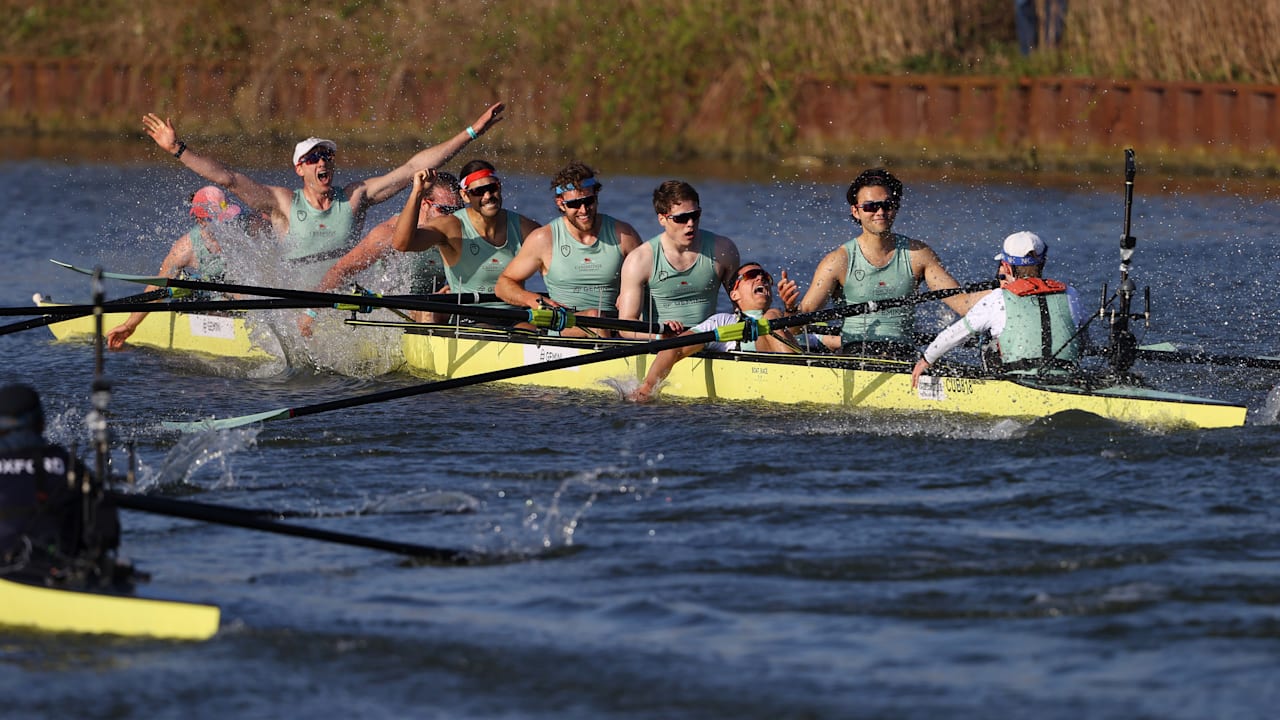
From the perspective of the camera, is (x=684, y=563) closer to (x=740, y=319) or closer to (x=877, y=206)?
(x=740, y=319)

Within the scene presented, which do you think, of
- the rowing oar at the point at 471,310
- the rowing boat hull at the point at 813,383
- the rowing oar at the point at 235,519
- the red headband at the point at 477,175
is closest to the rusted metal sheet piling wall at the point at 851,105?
the red headband at the point at 477,175

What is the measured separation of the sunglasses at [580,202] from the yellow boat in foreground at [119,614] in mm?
5141

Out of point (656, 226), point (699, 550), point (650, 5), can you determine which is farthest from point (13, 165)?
point (699, 550)

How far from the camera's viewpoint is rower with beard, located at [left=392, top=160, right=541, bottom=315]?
11961 mm

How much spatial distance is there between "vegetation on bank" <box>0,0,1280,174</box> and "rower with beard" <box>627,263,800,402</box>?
45.9 feet

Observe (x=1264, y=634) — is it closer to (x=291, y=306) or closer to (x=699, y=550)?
(x=699, y=550)

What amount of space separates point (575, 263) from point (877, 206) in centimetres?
215

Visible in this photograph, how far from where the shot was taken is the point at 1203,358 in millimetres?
9914

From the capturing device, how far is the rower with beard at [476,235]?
12.0 metres

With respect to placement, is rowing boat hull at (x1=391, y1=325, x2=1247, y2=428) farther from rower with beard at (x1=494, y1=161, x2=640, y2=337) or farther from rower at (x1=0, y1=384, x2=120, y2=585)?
rower at (x1=0, y1=384, x2=120, y2=585)

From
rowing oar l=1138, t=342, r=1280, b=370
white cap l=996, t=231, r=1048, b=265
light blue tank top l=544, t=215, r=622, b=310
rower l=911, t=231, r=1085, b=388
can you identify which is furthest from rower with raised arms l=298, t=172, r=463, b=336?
rowing oar l=1138, t=342, r=1280, b=370

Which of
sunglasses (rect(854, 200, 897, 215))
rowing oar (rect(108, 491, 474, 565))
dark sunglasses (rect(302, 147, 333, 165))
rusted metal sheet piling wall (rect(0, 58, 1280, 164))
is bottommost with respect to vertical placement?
rowing oar (rect(108, 491, 474, 565))

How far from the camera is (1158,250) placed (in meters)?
17.8

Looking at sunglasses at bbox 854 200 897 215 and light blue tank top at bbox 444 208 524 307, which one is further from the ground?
sunglasses at bbox 854 200 897 215
